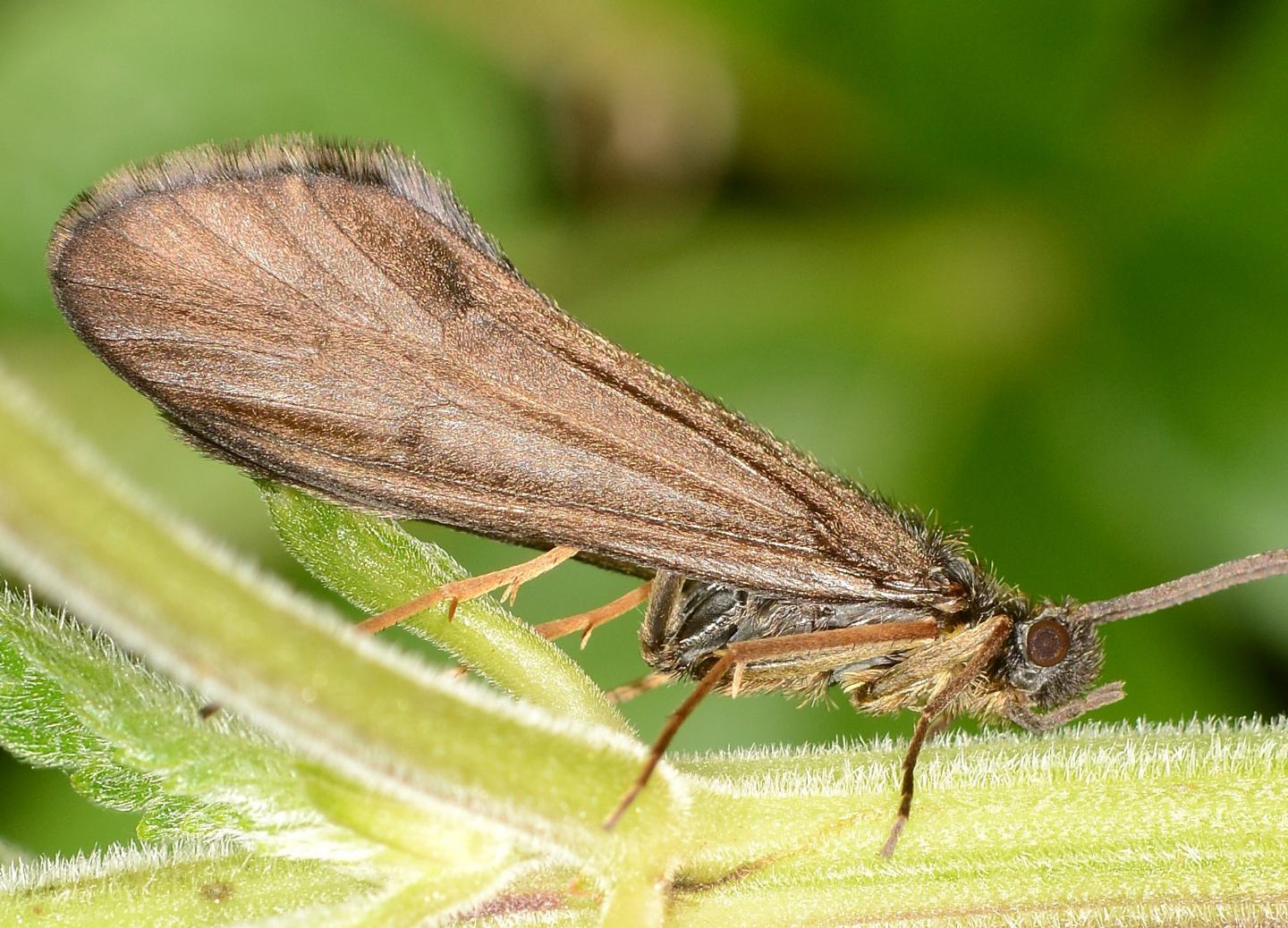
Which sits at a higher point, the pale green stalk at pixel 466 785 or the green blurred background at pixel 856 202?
the green blurred background at pixel 856 202

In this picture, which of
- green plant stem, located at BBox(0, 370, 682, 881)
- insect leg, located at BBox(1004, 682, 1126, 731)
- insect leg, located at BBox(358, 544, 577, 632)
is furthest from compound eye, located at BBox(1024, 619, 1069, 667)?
green plant stem, located at BBox(0, 370, 682, 881)

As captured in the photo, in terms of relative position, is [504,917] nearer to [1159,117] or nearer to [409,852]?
[409,852]

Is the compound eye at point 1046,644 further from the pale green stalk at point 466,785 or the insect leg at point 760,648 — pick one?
the pale green stalk at point 466,785

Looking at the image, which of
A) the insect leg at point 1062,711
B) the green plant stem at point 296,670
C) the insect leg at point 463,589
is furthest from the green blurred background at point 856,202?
the green plant stem at point 296,670

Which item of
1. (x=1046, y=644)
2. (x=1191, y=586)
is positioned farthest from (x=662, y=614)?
(x=1191, y=586)

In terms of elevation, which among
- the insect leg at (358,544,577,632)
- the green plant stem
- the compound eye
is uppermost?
the compound eye

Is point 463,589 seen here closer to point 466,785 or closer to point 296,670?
point 466,785

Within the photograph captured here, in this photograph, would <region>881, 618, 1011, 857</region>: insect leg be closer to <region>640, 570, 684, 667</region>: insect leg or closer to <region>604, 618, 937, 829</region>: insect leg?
<region>604, 618, 937, 829</region>: insect leg
